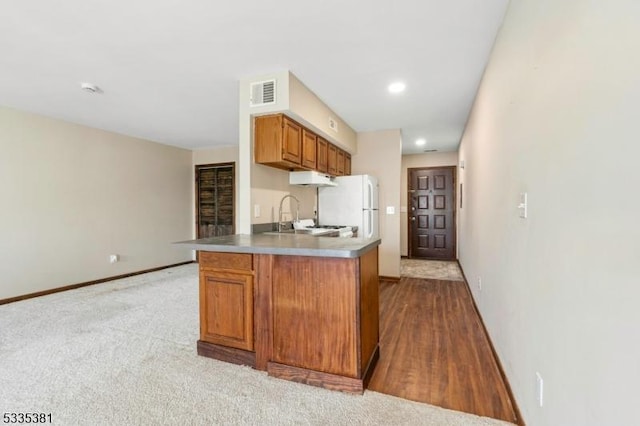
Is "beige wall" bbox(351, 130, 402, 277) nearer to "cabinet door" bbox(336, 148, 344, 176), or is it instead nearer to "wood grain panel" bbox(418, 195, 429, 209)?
"cabinet door" bbox(336, 148, 344, 176)

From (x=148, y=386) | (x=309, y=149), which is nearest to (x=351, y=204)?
(x=309, y=149)

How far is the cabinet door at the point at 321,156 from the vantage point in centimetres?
382

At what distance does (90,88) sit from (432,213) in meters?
6.40

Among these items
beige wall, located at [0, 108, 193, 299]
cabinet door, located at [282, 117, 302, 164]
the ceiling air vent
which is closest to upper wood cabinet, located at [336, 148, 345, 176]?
cabinet door, located at [282, 117, 302, 164]

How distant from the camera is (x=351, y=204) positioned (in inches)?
177

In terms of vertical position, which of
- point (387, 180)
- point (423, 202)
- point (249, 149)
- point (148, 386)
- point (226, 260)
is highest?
point (249, 149)

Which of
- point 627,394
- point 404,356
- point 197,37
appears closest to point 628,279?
point 627,394

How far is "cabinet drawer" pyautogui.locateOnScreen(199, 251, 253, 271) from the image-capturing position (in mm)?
2191

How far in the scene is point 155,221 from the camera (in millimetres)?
5867

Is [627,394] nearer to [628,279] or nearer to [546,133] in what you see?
[628,279]

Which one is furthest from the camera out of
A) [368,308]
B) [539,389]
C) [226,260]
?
[226,260]

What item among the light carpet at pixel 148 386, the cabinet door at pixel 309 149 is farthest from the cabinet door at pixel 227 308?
the cabinet door at pixel 309 149

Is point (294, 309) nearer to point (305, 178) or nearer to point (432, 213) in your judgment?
point (305, 178)

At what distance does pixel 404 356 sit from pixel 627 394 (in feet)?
5.79
